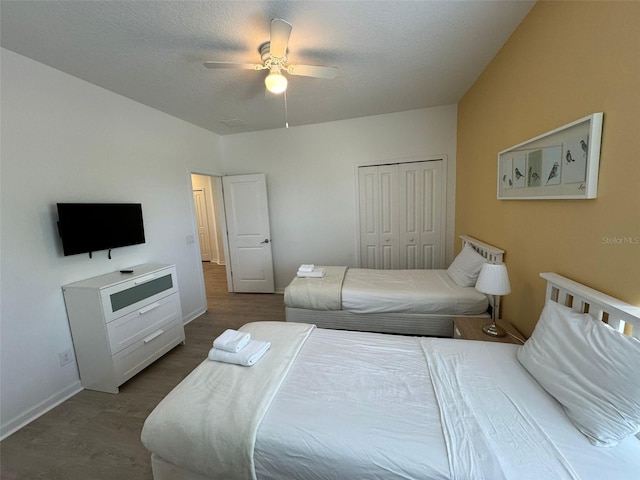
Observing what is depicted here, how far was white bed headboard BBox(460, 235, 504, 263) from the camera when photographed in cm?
217

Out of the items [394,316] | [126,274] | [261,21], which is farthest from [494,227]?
[126,274]

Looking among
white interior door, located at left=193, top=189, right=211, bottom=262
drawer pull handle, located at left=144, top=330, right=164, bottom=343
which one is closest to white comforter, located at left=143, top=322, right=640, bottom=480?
drawer pull handle, located at left=144, top=330, right=164, bottom=343

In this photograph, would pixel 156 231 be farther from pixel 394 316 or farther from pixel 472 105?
pixel 472 105

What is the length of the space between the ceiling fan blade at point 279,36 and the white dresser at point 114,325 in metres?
2.22

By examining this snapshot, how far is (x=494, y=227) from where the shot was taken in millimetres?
2357

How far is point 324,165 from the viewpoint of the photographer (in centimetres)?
399

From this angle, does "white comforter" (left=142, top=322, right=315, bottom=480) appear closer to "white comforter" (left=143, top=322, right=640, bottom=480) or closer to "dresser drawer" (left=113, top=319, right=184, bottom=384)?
"white comforter" (left=143, top=322, right=640, bottom=480)

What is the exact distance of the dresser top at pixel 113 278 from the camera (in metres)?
2.09

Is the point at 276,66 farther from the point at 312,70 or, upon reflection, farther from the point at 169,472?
the point at 169,472

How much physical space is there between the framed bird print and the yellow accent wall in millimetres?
39

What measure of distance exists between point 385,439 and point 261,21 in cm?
244

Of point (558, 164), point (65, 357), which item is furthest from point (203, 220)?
point (558, 164)

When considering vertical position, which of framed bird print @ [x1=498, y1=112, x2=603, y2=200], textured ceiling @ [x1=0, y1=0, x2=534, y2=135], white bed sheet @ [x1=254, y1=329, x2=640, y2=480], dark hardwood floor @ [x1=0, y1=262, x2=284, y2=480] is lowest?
dark hardwood floor @ [x1=0, y1=262, x2=284, y2=480]

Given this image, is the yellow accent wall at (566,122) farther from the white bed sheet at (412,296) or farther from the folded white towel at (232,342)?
the folded white towel at (232,342)
